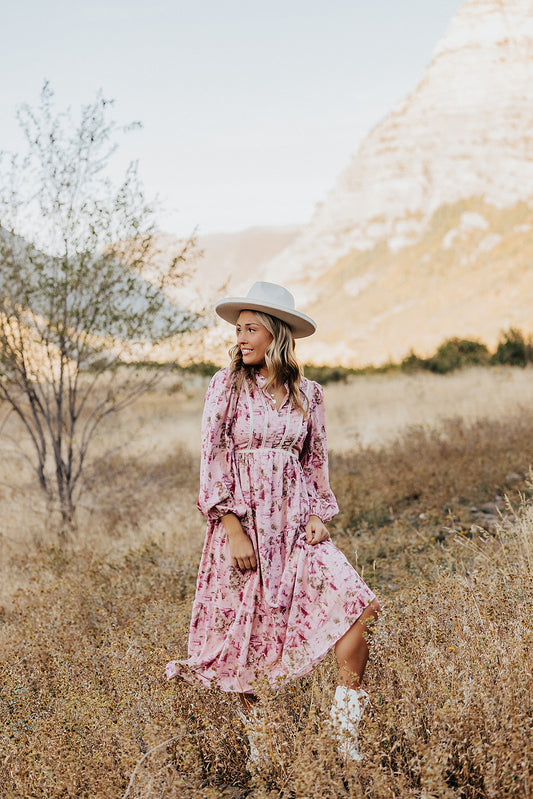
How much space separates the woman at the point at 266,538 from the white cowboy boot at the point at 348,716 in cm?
5

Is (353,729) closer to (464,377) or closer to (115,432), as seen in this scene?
(115,432)

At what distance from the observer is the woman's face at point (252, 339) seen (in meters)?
2.93

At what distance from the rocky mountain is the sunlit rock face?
16cm

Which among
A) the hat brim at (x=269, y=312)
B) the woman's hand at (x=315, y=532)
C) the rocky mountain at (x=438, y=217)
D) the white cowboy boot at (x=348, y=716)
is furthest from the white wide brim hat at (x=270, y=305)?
the rocky mountain at (x=438, y=217)

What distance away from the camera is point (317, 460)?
308 centimetres

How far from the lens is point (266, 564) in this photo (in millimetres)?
2750

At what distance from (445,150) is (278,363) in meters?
85.1

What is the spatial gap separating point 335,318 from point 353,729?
68134 mm

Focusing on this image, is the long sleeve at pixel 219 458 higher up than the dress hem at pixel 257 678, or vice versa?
the long sleeve at pixel 219 458

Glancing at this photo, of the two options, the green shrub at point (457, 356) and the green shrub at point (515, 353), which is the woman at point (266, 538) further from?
the green shrub at point (457, 356)

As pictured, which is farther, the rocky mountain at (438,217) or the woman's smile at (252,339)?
the rocky mountain at (438,217)

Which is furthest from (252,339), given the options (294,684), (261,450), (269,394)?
(294,684)

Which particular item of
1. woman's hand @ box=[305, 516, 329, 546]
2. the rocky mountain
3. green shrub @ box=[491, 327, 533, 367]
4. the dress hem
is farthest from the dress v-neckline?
the rocky mountain

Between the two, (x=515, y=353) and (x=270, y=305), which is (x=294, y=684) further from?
(x=515, y=353)
